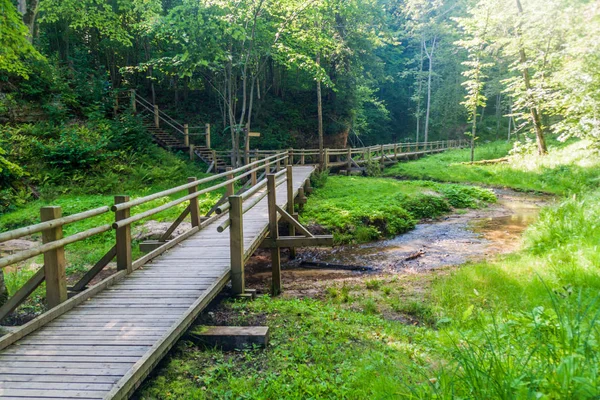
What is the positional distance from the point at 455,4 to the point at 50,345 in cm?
4776

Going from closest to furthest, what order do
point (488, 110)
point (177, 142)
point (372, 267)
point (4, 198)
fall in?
point (372, 267) → point (4, 198) → point (177, 142) → point (488, 110)

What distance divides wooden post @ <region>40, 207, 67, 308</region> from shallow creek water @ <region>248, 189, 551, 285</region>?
4.69 m

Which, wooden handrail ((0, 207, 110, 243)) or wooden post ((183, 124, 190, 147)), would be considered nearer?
wooden handrail ((0, 207, 110, 243))

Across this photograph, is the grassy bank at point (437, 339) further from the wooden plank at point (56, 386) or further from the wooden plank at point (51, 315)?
the wooden plank at point (51, 315)

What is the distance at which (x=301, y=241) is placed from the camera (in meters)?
7.55

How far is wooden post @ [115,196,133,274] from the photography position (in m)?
5.34

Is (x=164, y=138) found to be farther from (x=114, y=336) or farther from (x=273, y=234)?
(x=114, y=336)

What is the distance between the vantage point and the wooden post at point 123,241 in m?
5.34

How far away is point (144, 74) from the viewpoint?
88.0ft

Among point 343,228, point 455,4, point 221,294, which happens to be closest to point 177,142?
point 343,228

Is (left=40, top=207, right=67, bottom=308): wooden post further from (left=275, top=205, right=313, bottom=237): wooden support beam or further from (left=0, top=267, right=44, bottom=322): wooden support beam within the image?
(left=275, top=205, right=313, bottom=237): wooden support beam

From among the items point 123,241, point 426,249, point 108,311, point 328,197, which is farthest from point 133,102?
point 108,311

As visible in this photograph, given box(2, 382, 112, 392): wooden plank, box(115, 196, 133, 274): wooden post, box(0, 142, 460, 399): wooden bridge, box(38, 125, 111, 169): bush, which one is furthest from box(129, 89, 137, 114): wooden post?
box(2, 382, 112, 392): wooden plank

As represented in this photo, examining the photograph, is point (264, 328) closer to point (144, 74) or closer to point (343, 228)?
point (343, 228)
